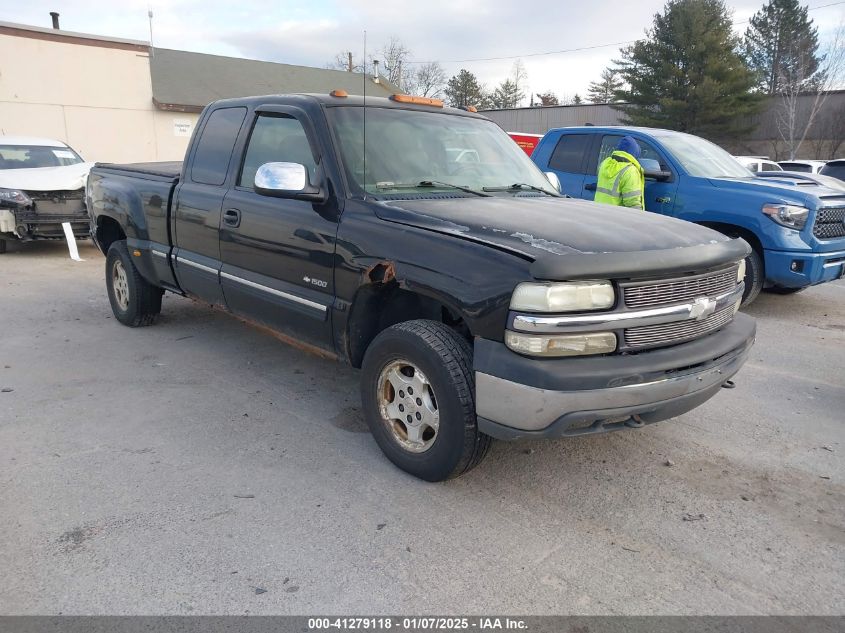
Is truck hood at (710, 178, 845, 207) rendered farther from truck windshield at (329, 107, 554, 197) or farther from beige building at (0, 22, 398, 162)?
beige building at (0, 22, 398, 162)

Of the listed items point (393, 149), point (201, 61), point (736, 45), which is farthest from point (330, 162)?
point (736, 45)

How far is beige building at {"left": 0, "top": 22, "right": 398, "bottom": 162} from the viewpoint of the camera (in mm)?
18109

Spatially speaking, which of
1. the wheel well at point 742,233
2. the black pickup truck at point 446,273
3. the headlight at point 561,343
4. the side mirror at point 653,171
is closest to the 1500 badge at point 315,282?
the black pickup truck at point 446,273

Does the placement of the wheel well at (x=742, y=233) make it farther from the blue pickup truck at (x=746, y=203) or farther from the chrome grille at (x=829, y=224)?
the chrome grille at (x=829, y=224)

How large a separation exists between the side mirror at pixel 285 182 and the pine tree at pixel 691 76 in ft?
109

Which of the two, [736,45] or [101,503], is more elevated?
[736,45]

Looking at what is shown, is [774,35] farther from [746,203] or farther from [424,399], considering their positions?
[424,399]

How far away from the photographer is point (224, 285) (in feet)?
14.8

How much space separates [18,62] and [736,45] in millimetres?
33256

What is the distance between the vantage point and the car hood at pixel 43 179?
9.69m

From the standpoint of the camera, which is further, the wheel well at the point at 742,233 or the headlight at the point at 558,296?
the wheel well at the point at 742,233

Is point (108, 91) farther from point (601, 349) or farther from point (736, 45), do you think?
point (736, 45)

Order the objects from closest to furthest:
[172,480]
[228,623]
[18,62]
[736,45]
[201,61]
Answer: [228,623], [172,480], [18,62], [201,61], [736,45]

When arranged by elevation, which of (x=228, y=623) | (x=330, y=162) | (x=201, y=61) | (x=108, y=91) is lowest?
(x=228, y=623)
